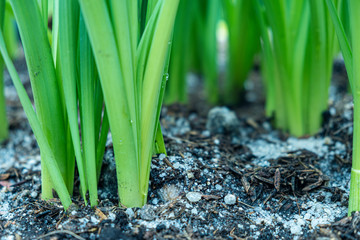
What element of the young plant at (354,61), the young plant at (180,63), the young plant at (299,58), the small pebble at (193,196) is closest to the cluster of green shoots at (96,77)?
the small pebble at (193,196)

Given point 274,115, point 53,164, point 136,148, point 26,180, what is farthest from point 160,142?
point 274,115

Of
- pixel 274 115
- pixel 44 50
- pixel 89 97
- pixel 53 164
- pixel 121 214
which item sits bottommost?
pixel 274 115

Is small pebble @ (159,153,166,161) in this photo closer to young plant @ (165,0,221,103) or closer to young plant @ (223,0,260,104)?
young plant @ (165,0,221,103)

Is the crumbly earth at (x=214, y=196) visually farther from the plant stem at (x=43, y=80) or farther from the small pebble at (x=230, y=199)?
the plant stem at (x=43, y=80)

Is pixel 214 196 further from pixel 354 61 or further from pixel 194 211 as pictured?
pixel 354 61

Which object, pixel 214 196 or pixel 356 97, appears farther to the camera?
pixel 214 196

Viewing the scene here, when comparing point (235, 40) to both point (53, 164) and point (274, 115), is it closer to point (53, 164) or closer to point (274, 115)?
point (274, 115)

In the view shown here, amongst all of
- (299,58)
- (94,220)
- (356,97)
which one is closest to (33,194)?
(94,220)
